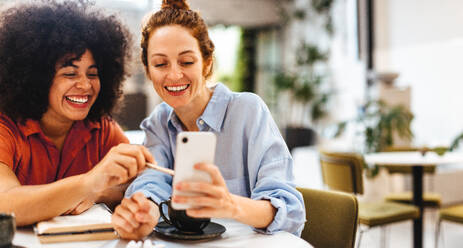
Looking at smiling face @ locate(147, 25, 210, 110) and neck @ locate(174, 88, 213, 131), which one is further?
neck @ locate(174, 88, 213, 131)

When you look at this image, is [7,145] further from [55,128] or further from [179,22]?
[179,22]

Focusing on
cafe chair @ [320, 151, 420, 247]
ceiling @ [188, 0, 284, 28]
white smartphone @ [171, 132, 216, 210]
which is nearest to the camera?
white smartphone @ [171, 132, 216, 210]

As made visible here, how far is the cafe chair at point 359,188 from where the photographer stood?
2.89m

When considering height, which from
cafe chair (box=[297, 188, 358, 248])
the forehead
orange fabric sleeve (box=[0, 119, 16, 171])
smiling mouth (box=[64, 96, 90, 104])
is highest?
the forehead

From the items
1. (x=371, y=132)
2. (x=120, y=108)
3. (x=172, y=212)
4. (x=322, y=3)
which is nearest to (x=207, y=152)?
(x=172, y=212)

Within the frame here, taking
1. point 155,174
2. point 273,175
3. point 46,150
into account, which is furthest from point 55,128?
point 273,175

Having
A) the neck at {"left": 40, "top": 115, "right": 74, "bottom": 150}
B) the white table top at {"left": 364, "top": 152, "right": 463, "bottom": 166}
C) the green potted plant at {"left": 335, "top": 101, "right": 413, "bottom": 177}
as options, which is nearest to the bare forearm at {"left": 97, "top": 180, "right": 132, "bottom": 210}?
the neck at {"left": 40, "top": 115, "right": 74, "bottom": 150}

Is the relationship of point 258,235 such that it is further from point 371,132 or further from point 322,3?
point 322,3

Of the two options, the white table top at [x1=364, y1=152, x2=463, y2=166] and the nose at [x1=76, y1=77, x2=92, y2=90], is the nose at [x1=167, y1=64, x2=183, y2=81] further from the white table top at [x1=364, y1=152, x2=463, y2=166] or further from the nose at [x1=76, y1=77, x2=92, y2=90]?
the white table top at [x1=364, y1=152, x2=463, y2=166]

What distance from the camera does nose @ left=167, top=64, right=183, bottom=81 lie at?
55.6 inches

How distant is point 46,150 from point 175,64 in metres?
0.54

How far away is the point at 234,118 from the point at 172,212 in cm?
43

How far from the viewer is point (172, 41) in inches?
56.3

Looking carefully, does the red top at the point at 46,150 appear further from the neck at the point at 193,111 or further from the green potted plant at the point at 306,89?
the green potted plant at the point at 306,89
